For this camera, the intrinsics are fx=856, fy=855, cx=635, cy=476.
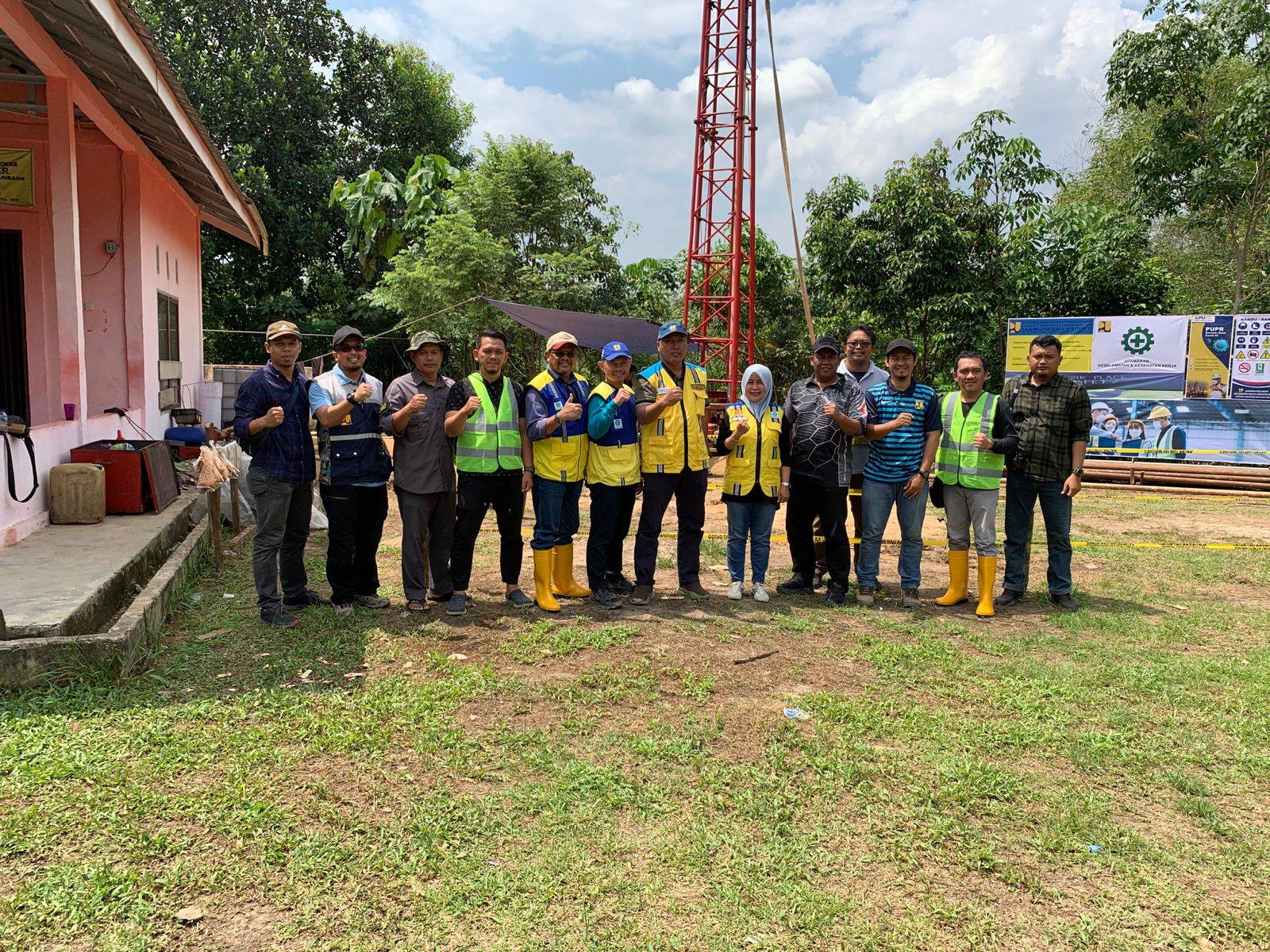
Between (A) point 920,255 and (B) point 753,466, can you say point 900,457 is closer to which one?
(B) point 753,466

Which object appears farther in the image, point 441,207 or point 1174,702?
point 441,207

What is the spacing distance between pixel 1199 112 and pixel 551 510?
16926mm

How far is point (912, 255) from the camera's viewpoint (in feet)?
53.6

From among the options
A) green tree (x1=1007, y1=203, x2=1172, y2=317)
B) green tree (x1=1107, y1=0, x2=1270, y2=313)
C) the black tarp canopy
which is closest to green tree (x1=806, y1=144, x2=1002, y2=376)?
green tree (x1=1007, y1=203, x2=1172, y2=317)

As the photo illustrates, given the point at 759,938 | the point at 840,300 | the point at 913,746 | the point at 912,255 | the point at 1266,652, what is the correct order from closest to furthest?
the point at 759,938
the point at 913,746
the point at 1266,652
the point at 912,255
the point at 840,300

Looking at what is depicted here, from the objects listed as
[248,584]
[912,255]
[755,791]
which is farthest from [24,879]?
[912,255]

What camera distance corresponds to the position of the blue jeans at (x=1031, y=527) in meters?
6.14

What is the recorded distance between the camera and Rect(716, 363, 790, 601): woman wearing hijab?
6047mm

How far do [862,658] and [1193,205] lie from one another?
1634 cm

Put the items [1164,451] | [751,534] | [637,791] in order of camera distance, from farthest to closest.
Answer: [1164,451]
[751,534]
[637,791]

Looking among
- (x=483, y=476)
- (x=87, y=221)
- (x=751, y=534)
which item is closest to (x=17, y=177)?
(x=87, y=221)

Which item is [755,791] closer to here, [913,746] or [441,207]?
[913,746]

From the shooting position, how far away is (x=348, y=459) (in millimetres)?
5348

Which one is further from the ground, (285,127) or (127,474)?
(285,127)
